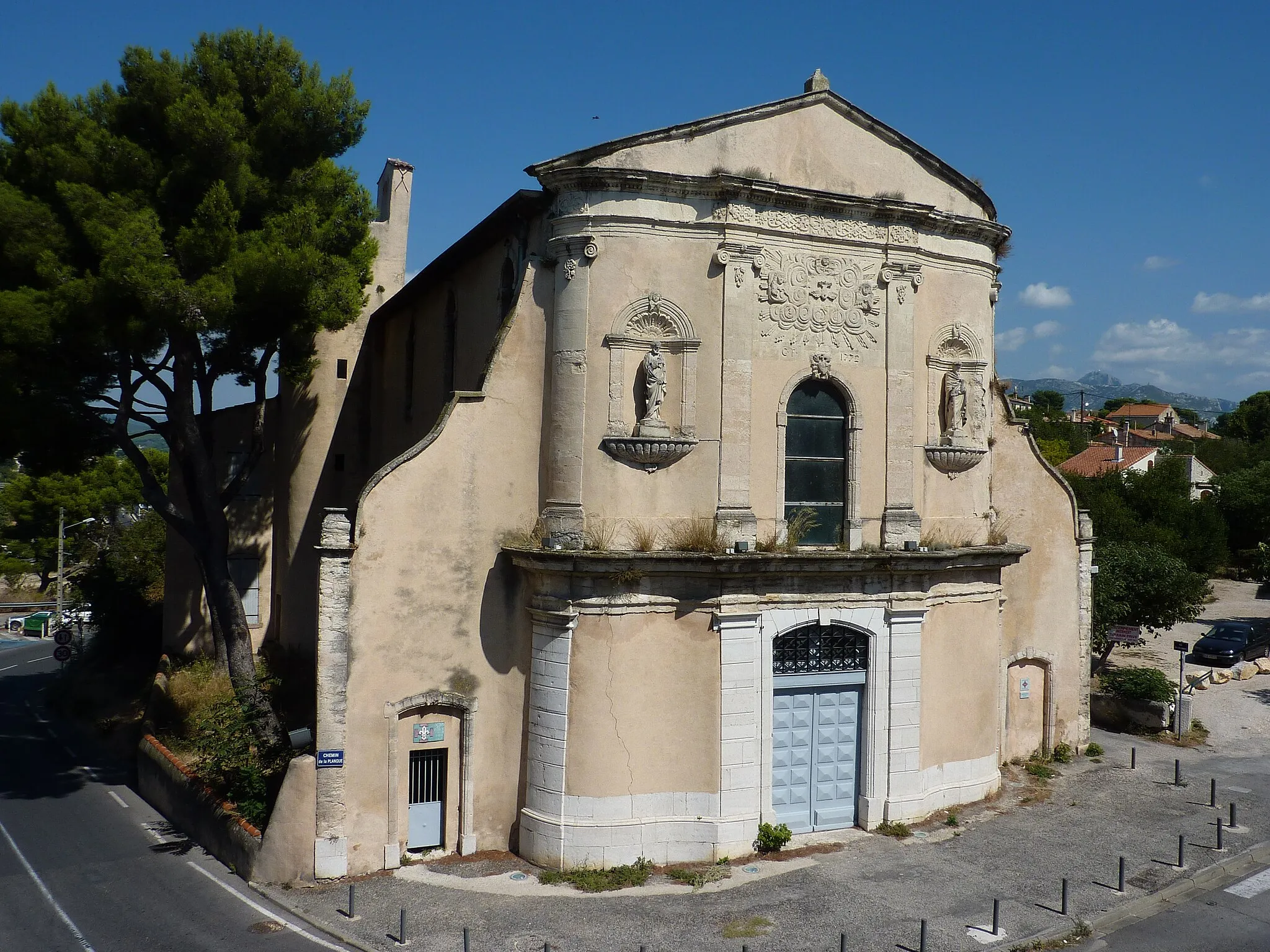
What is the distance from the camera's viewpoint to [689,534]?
1470 cm

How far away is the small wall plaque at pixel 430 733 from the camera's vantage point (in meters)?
14.4

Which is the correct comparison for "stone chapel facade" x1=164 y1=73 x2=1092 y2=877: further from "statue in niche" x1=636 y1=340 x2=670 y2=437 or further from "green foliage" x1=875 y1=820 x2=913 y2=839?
"green foliage" x1=875 y1=820 x2=913 y2=839

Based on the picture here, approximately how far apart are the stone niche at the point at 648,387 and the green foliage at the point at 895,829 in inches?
268

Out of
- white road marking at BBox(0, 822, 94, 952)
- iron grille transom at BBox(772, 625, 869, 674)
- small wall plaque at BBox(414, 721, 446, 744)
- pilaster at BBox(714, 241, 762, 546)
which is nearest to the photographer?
white road marking at BBox(0, 822, 94, 952)

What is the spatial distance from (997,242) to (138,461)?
656 inches

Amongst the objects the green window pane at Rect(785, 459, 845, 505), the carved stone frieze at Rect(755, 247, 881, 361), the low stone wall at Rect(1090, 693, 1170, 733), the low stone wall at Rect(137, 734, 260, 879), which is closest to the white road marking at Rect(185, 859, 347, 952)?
the low stone wall at Rect(137, 734, 260, 879)

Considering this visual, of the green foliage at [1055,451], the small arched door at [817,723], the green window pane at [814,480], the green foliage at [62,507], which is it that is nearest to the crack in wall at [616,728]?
the small arched door at [817,723]

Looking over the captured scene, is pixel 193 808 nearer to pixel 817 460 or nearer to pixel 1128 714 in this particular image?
pixel 817 460

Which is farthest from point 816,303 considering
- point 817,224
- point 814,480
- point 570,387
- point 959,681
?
point 959,681

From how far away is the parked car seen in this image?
98.4 feet

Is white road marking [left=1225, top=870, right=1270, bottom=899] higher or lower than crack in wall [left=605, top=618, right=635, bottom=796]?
lower

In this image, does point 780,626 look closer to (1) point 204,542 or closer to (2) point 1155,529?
(1) point 204,542

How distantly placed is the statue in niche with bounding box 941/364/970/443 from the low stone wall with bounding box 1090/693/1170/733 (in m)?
9.64

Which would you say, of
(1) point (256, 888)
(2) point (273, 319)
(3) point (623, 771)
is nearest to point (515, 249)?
(2) point (273, 319)
